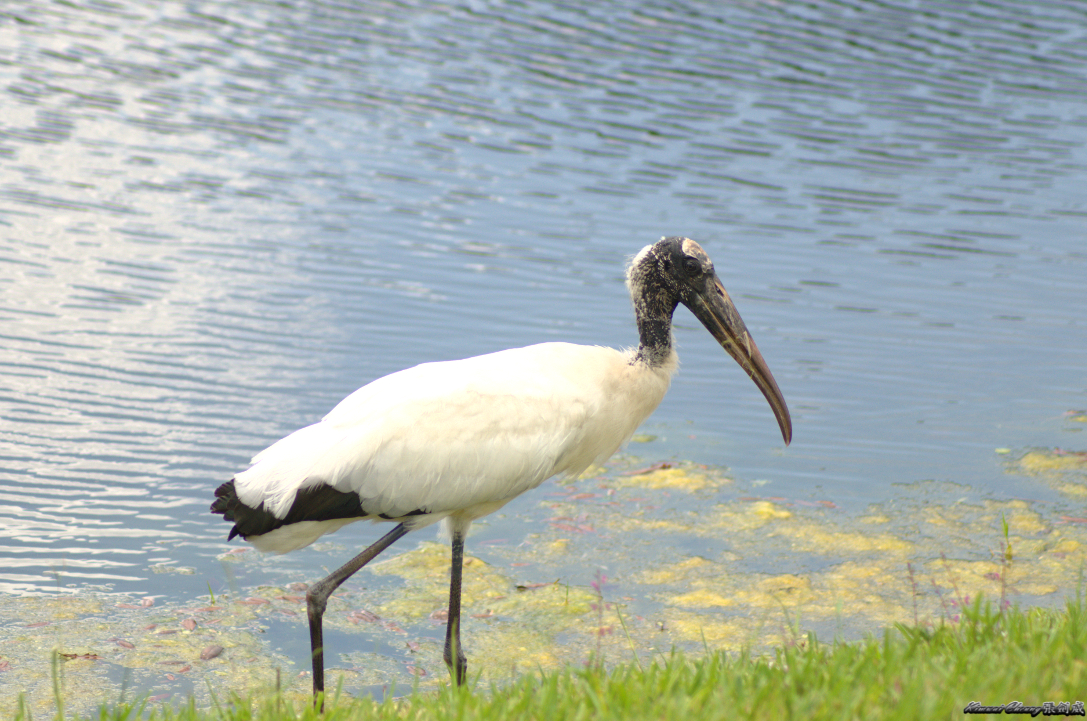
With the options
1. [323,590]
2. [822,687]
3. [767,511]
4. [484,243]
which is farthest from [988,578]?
[484,243]

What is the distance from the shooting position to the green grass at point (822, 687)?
10.5ft

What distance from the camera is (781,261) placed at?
12273 mm

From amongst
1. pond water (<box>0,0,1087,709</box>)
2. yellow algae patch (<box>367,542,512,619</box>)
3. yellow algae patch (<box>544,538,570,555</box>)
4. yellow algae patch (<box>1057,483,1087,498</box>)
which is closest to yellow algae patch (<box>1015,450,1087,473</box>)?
pond water (<box>0,0,1087,709</box>)

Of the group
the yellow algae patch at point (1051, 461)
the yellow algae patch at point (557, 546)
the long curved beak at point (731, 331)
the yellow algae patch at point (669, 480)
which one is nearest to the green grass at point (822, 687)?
the long curved beak at point (731, 331)

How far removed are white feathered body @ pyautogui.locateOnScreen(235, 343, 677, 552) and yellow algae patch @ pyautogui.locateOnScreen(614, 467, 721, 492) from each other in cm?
260

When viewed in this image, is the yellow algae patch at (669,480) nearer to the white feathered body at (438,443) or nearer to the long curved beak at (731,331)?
the long curved beak at (731,331)

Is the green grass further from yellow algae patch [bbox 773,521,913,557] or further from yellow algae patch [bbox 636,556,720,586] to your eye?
yellow algae patch [bbox 773,521,913,557]

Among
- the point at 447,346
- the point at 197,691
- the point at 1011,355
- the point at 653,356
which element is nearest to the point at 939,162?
the point at 1011,355

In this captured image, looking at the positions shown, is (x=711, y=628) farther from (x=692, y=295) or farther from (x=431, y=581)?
(x=692, y=295)

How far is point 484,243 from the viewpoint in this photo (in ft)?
40.5

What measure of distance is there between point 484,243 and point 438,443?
784 cm

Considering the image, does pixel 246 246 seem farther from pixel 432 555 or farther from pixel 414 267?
pixel 432 555

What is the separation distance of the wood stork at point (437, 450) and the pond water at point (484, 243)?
3.03 feet

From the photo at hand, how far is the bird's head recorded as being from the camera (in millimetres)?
5223
